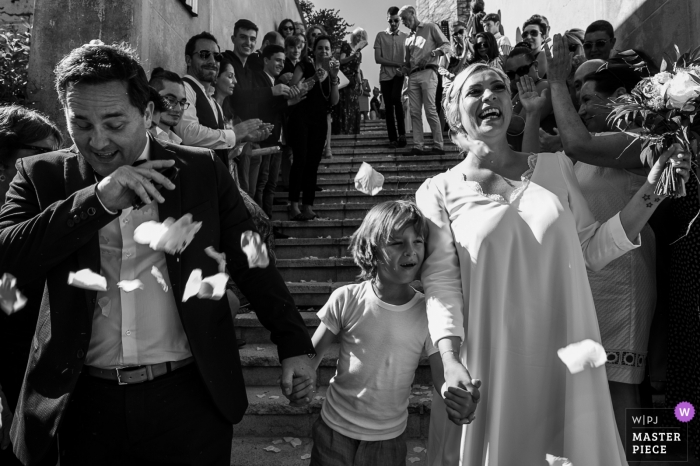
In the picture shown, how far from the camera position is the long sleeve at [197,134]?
480 cm

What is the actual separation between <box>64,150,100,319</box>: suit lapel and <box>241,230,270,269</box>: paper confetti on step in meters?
0.47

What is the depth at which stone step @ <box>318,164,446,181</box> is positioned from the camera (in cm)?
786

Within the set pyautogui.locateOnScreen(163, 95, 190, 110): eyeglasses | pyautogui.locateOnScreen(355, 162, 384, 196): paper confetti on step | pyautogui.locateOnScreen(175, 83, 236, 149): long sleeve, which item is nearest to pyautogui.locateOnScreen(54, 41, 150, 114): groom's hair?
pyautogui.locateOnScreen(163, 95, 190, 110): eyeglasses

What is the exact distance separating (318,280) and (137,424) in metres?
3.79

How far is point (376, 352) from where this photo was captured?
2490mm

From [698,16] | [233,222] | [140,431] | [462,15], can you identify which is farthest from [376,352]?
[462,15]

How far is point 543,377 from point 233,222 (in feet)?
4.10

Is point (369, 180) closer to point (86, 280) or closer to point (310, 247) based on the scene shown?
point (310, 247)

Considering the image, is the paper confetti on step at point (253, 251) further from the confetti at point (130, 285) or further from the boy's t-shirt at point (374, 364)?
the boy's t-shirt at point (374, 364)

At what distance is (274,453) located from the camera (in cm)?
365

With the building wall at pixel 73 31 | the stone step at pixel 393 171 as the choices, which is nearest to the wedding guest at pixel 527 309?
the building wall at pixel 73 31

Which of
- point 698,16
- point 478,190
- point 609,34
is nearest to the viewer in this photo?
point 478,190

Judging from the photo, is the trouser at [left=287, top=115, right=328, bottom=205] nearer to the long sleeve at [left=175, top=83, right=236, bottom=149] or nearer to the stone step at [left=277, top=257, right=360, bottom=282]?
the stone step at [left=277, top=257, right=360, bottom=282]

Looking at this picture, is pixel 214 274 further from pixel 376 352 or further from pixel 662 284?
pixel 662 284
